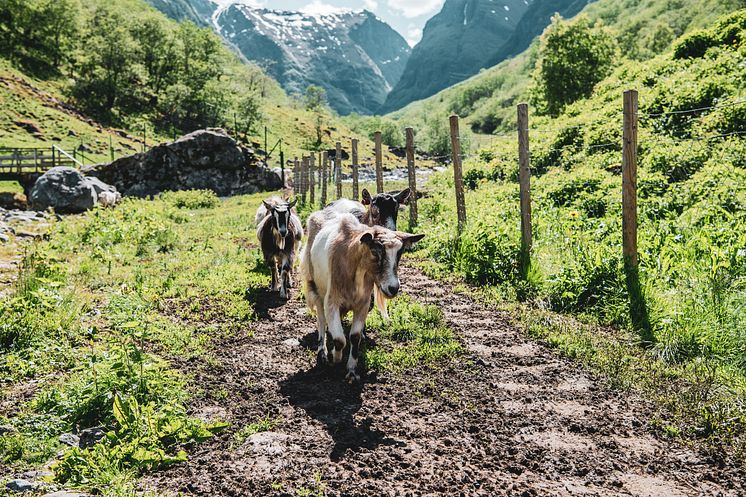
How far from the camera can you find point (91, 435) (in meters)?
4.43

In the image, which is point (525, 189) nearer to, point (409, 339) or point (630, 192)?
point (630, 192)

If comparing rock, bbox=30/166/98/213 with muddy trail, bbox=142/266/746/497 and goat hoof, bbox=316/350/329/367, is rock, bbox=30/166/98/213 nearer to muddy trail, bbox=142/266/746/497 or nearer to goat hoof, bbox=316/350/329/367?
muddy trail, bbox=142/266/746/497

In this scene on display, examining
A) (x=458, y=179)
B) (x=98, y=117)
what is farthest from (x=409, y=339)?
(x=98, y=117)

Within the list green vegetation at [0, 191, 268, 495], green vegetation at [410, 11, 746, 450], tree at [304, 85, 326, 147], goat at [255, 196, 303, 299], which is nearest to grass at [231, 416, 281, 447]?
green vegetation at [0, 191, 268, 495]

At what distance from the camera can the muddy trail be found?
3.88m

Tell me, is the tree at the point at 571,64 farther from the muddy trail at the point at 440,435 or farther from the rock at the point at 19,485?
the rock at the point at 19,485

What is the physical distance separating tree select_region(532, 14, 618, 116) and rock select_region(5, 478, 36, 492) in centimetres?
4162

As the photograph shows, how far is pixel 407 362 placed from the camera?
6.25 m

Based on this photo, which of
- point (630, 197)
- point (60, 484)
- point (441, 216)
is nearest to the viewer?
point (60, 484)

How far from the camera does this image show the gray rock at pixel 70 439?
434 cm

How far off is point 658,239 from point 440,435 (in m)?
6.05

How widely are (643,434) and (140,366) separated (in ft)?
17.1

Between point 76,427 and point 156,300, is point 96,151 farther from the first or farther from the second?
point 76,427

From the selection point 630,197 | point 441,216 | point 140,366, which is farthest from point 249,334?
point 441,216
